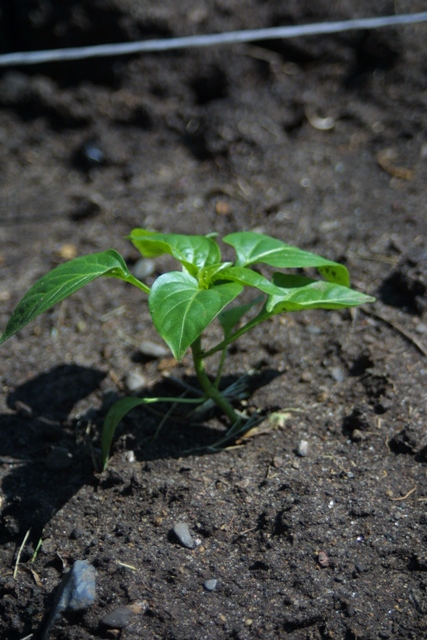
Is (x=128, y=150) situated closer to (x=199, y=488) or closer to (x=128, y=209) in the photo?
(x=128, y=209)

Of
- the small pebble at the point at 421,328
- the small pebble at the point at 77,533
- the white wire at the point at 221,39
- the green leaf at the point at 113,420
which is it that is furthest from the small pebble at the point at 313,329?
the white wire at the point at 221,39

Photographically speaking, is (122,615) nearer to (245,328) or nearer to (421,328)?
(245,328)

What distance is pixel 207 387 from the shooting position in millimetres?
1977

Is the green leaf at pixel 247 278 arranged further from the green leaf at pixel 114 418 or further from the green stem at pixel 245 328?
the green leaf at pixel 114 418

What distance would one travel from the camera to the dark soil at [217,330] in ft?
5.46

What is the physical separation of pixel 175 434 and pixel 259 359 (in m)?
0.44

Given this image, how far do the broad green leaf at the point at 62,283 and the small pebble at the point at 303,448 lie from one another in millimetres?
743

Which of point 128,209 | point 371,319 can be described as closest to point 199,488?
point 371,319

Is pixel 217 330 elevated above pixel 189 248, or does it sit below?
below

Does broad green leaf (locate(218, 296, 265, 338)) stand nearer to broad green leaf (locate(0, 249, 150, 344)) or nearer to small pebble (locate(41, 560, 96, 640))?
broad green leaf (locate(0, 249, 150, 344))

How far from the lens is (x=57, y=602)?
1632 mm

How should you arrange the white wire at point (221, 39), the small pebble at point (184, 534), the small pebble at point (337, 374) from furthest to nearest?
the white wire at point (221, 39)
the small pebble at point (337, 374)
the small pebble at point (184, 534)

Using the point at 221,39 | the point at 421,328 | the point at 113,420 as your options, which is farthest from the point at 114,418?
the point at 221,39

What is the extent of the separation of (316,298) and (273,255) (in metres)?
0.20
